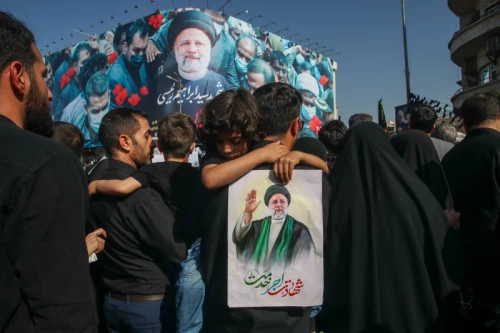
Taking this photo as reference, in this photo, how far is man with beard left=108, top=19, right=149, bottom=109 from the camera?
3572 centimetres

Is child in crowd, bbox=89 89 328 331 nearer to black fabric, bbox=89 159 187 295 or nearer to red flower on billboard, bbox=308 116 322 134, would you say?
black fabric, bbox=89 159 187 295

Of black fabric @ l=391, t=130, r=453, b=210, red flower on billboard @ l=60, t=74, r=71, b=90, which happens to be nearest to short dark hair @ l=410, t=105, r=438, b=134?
black fabric @ l=391, t=130, r=453, b=210

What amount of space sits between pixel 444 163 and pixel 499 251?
78cm

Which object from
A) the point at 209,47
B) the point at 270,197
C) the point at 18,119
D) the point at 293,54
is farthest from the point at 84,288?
the point at 293,54

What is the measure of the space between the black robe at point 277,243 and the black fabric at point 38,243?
2.16 feet

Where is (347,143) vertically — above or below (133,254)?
above

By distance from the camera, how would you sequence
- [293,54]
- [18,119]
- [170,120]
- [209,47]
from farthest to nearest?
[293,54] < [209,47] < [170,120] < [18,119]

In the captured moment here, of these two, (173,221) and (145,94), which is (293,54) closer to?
(145,94)

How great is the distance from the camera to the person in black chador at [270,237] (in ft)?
5.57

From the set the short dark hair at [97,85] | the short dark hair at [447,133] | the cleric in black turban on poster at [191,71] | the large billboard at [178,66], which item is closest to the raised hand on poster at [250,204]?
the short dark hair at [447,133]

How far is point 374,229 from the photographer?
1.84m

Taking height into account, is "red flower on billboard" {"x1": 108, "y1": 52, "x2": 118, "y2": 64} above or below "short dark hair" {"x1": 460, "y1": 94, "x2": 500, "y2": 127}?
above

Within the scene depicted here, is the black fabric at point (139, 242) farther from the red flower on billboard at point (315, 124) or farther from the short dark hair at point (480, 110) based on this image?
the red flower on billboard at point (315, 124)

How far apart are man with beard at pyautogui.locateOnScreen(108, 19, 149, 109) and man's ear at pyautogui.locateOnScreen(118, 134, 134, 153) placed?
112ft
